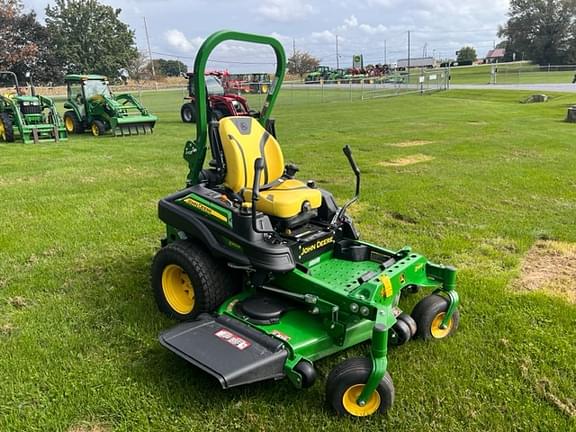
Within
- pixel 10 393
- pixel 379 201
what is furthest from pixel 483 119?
pixel 10 393

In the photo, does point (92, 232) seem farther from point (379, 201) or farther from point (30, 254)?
point (379, 201)

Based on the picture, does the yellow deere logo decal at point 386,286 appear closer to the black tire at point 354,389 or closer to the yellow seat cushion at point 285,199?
the black tire at point 354,389

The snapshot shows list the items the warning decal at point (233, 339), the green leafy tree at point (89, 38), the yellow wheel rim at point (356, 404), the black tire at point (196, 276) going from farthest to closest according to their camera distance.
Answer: the green leafy tree at point (89, 38), the black tire at point (196, 276), the warning decal at point (233, 339), the yellow wheel rim at point (356, 404)

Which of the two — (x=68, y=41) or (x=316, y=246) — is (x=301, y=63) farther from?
(x=316, y=246)

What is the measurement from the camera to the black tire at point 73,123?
14.9m

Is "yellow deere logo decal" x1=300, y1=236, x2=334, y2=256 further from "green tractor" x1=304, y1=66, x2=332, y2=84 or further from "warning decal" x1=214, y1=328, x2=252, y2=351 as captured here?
"green tractor" x1=304, y1=66, x2=332, y2=84

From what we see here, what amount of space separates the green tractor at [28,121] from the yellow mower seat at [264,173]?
11.1 m

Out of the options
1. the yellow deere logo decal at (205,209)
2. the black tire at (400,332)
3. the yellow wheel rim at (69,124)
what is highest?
the yellow deere logo decal at (205,209)

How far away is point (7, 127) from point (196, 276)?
40.0ft

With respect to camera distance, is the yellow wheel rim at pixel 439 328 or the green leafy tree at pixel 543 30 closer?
the yellow wheel rim at pixel 439 328

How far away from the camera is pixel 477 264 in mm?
4406

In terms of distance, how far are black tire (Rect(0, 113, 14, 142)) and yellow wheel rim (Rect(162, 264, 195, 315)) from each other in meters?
11.8

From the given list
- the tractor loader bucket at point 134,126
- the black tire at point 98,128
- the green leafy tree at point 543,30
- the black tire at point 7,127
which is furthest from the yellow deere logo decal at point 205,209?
the green leafy tree at point 543,30

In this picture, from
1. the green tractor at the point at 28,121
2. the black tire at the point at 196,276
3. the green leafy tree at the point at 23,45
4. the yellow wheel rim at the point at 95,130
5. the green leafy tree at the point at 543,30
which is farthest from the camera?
the green leafy tree at the point at 543,30
